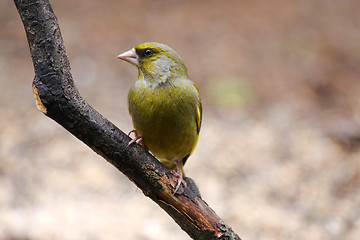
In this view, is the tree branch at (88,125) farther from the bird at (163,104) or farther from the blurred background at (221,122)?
the blurred background at (221,122)

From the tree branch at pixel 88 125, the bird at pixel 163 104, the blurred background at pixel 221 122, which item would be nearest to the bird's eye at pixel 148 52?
the bird at pixel 163 104

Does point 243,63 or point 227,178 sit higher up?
point 243,63

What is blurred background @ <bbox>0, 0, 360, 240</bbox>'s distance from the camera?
5.27 m

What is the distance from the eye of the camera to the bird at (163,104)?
335 centimetres

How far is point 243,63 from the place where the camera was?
337 inches

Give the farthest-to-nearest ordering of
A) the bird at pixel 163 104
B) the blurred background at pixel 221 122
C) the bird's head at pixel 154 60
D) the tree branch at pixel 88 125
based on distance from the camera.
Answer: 1. the blurred background at pixel 221 122
2. the bird's head at pixel 154 60
3. the bird at pixel 163 104
4. the tree branch at pixel 88 125

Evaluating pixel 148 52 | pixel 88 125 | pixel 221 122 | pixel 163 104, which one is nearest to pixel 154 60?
pixel 148 52

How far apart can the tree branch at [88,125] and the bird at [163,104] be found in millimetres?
324

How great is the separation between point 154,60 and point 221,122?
3.61 metres

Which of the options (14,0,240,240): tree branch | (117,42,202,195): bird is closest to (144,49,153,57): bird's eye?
(117,42,202,195): bird

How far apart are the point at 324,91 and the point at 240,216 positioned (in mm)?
3542

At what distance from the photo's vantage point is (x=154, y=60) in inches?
142

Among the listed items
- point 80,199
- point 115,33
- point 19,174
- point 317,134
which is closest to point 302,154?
point 317,134

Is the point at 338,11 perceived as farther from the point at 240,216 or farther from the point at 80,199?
the point at 80,199
